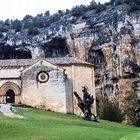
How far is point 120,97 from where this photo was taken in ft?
272

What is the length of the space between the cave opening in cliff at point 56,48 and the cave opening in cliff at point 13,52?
4046mm

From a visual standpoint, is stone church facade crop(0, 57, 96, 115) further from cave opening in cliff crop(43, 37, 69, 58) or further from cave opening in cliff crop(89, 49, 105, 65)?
cave opening in cliff crop(43, 37, 69, 58)

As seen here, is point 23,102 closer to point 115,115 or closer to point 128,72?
point 115,115

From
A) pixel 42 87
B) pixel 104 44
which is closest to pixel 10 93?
pixel 42 87

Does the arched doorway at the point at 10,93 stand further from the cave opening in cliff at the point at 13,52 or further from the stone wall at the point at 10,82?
the cave opening in cliff at the point at 13,52

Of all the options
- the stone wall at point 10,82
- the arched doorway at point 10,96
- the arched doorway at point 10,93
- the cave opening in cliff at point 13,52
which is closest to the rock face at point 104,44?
the cave opening in cliff at point 13,52

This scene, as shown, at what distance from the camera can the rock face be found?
84250 mm

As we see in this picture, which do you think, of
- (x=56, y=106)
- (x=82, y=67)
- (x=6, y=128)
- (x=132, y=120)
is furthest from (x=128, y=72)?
(x=6, y=128)

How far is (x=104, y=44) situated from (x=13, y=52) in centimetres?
1946

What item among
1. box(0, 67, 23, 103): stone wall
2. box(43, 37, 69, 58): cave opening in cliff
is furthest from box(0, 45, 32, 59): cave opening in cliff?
box(0, 67, 23, 103): stone wall

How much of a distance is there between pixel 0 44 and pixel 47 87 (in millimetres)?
37211

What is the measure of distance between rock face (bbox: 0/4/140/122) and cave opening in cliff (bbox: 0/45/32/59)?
40 cm

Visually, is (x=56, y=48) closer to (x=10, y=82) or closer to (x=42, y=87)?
(x=10, y=82)

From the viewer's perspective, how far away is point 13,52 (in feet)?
314
